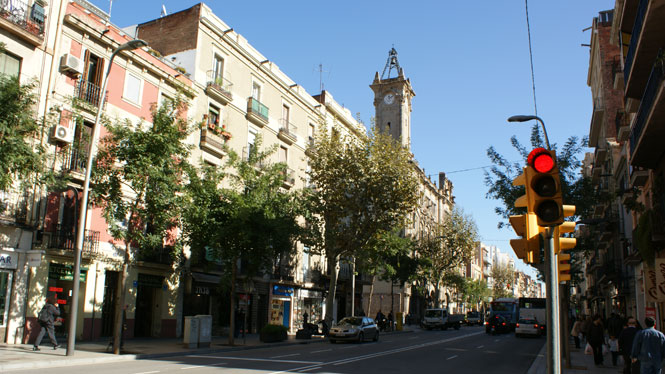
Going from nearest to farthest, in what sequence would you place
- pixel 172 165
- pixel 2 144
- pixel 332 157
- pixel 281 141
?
pixel 2 144 → pixel 172 165 → pixel 332 157 → pixel 281 141

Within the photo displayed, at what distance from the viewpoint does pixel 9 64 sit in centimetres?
1964

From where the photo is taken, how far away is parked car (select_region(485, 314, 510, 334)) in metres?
44.2

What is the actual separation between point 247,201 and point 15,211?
29.9ft

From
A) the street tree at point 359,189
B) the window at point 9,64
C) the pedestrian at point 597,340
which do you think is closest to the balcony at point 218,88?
the street tree at point 359,189

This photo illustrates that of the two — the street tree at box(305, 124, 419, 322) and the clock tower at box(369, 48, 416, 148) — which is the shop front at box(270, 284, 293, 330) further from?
the clock tower at box(369, 48, 416, 148)

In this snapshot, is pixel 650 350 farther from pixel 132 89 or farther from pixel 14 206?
pixel 132 89

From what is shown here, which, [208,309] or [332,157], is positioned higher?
[332,157]

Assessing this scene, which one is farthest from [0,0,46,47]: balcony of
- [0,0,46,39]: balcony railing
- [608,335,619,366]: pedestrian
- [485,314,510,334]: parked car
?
[485,314,510,334]: parked car

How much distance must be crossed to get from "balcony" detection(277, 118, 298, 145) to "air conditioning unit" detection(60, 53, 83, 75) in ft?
54.6

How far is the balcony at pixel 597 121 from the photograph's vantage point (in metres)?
36.1

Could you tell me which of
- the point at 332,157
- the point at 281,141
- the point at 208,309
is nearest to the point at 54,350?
the point at 208,309

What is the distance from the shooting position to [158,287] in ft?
85.4

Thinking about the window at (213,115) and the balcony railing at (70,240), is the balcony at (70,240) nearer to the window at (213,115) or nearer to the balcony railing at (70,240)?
the balcony railing at (70,240)

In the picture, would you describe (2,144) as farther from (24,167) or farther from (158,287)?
(158,287)
